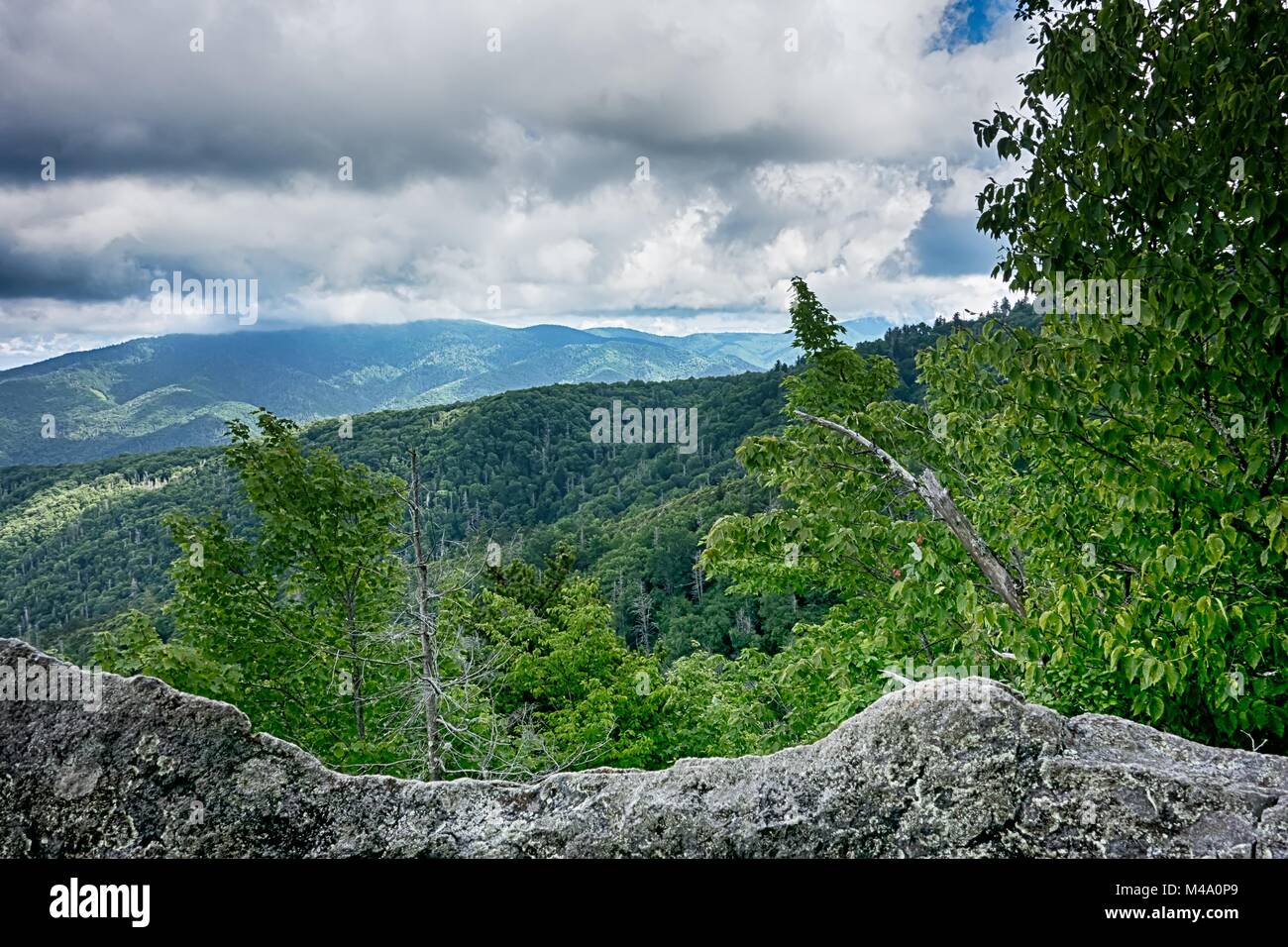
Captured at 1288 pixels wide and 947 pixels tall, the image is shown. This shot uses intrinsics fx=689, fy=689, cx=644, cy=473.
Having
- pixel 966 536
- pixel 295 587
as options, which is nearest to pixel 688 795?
pixel 966 536

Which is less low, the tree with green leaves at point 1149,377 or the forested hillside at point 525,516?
the tree with green leaves at point 1149,377

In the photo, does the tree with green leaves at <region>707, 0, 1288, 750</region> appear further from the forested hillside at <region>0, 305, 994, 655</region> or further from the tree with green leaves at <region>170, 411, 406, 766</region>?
the forested hillside at <region>0, 305, 994, 655</region>

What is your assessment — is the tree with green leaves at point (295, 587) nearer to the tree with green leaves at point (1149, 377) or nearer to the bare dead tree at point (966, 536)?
the bare dead tree at point (966, 536)

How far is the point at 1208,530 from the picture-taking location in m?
4.54

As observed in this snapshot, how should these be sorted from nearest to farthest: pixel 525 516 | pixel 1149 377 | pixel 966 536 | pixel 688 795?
pixel 688 795 → pixel 1149 377 → pixel 966 536 → pixel 525 516

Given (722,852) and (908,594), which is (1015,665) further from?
(722,852)

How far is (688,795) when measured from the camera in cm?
276

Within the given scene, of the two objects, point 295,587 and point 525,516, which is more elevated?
point 295,587

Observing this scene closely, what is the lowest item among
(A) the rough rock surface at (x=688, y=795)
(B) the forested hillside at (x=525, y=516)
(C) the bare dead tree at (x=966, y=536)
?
(B) the forested hillside at (x=525, y=516)

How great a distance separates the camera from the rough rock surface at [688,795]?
2461 millimetres

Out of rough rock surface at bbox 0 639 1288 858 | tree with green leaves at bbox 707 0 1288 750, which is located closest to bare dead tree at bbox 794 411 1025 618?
tree with green leaves at bbox 707 0 1288 750

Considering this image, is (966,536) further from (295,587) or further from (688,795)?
(295,587)

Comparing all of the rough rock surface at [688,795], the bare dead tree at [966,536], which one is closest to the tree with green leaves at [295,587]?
the bare dead tree at [966,536]
